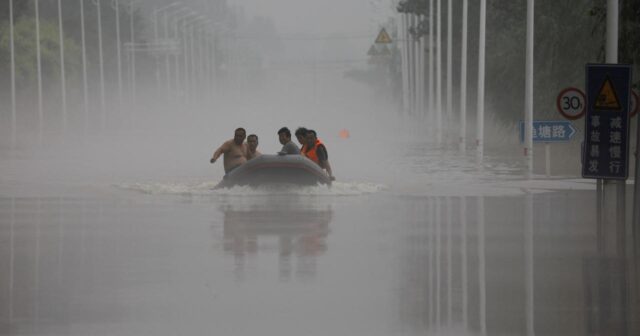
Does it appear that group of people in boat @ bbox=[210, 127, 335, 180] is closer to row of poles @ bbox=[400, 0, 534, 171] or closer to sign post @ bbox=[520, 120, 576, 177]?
sign post @ bbox=[520, 120, 576, 177]

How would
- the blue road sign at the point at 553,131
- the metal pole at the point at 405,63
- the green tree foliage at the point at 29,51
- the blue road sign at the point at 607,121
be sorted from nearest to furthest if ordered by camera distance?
1. the blue road sign at the point at 607,121
2. the blue road sign at the point at 553,131
3. the green tree foliage at the point at 29,51
4. the metal pole at the point at 405,63

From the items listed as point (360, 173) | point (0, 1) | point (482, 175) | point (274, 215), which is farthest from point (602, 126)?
point (0, 1)

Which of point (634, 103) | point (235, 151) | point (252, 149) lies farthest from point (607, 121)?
point (252, 149)

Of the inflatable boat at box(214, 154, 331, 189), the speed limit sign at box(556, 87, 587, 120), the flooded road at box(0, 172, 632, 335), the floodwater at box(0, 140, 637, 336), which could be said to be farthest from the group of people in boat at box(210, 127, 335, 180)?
the speed limit sign at box(556, 87, 587, 120)

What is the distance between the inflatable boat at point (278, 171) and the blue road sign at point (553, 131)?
827cm

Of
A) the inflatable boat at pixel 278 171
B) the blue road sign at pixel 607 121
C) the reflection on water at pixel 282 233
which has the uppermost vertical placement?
the blue road sign at pixel 607 121

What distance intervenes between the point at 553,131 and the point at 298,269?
21.7 m

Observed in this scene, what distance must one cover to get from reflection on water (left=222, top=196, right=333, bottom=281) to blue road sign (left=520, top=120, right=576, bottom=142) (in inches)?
416

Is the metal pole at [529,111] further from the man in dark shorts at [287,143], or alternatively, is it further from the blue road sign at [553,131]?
the man in dark shorts at [287,143]

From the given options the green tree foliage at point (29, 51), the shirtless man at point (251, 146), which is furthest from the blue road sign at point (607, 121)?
the green tree foliage at point (29, 51)

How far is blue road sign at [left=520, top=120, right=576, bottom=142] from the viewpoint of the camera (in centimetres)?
3816

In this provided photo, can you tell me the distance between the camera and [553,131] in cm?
3841

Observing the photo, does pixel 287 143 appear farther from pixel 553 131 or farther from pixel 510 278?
pixel 510 278

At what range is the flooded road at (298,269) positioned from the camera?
13.6 meters
